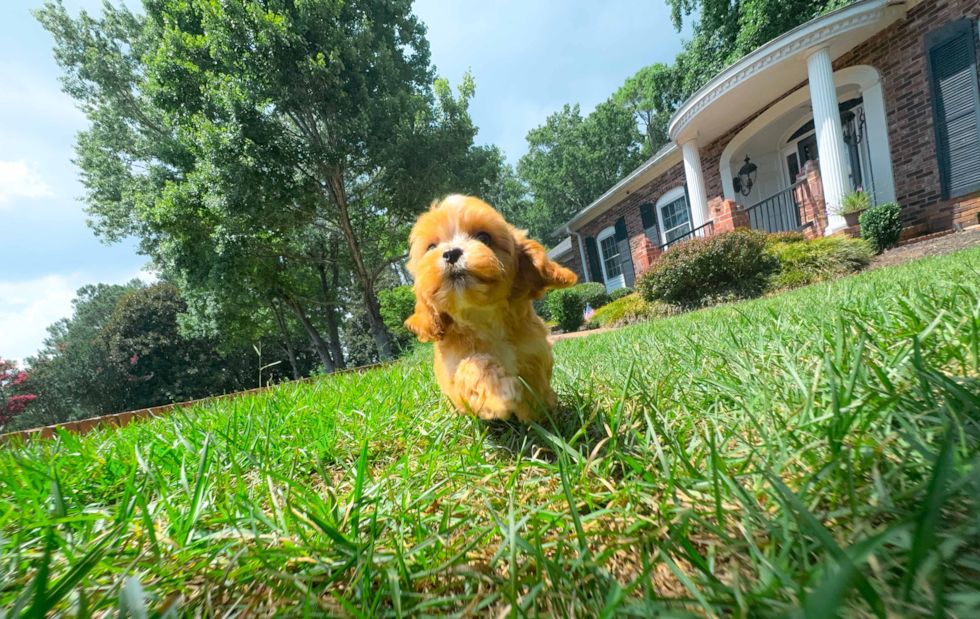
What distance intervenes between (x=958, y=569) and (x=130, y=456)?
2816mm

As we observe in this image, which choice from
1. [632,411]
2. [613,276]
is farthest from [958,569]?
[613,276]

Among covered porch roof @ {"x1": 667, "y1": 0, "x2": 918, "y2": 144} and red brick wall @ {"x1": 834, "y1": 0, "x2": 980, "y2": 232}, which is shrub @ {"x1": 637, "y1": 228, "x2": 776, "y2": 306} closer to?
red brick wall @ {"x1": 834, "y1": 0, "x2": 980, "y2": 232}

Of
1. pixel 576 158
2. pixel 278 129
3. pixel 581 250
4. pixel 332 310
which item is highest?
pixel 576 158

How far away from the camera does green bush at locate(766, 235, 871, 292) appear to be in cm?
720

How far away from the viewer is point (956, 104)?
24.7 feet

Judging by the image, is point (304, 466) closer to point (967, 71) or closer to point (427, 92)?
point (967, 71)

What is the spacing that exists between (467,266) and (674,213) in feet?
50.4

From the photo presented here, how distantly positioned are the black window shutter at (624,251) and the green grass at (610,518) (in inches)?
630

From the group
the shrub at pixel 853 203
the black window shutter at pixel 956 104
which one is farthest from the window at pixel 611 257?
the black window shutter at pixel 956 104

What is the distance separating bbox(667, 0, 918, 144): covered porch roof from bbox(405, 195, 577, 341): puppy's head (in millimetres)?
10311

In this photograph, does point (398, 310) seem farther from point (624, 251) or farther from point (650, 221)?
point (650, 221)

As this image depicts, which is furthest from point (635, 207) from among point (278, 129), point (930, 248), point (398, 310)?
point (278, 129)

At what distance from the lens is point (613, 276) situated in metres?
19.0

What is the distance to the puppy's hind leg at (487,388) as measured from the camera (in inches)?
63.6
